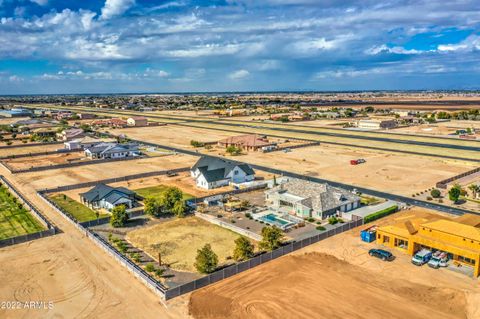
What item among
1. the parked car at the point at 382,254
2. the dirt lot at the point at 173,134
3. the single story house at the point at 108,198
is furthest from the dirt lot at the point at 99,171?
the parked car at the point at 382,254

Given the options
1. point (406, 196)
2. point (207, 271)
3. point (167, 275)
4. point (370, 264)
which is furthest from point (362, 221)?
point (167, 275)

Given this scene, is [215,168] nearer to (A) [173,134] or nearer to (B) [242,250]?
(B) [242,250]

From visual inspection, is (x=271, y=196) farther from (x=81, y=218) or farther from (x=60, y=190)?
(x=60, y=190)

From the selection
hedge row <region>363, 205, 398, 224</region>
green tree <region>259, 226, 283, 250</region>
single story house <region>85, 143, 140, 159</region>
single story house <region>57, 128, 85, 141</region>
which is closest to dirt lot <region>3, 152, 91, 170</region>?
single story house <region>85, 143, 140, 159</region>

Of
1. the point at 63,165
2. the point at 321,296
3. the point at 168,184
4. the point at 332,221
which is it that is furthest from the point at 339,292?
the point at 63,165

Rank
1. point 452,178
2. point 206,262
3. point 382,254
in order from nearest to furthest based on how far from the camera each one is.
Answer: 1. point 206,262
2. point 382,254
3. point 452,178

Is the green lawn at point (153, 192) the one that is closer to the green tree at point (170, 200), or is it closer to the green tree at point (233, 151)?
the green tree at point (170, 200)
